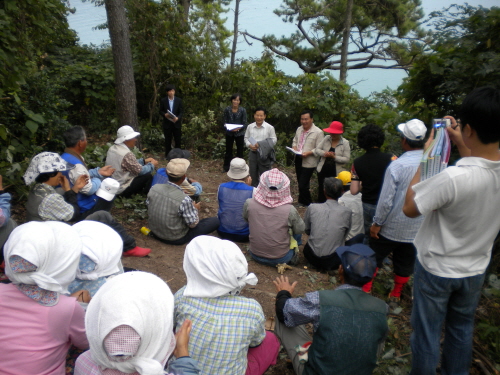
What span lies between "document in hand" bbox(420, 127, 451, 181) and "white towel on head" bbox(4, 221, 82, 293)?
6.61ft

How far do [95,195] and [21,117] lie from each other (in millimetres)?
2248

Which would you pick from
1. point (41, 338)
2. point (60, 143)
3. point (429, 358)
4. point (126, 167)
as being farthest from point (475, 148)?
point (60, 143)

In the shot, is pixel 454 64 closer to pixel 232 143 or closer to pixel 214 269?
pixel 214 269

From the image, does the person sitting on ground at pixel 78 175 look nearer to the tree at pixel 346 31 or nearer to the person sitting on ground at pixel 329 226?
the person sitting on ground at pixel 329 226

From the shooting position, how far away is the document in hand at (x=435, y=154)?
2.27 metres

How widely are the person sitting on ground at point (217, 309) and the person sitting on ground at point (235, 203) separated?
2.66 meters

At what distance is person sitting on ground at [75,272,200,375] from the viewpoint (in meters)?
1.55

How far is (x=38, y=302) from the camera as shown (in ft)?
6.54

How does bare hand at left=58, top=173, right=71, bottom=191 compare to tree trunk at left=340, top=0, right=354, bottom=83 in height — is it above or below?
below

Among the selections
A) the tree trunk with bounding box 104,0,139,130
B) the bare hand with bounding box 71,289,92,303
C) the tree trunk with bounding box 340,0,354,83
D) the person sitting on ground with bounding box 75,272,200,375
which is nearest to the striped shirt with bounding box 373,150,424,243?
the person sitting on ground with bounding box 75,272,200,375

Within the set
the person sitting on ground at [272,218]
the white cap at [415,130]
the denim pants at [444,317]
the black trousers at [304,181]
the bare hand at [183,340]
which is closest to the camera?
the bare hand at [183,340]

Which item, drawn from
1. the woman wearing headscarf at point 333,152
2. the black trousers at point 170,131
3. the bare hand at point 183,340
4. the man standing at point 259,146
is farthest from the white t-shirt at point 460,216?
the black trousers at point 170,131

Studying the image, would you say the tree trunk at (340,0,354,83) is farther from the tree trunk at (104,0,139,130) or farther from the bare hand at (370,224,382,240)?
the bare hand at (370,224,382,240)

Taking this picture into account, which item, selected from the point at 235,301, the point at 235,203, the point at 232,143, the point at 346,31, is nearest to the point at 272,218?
the point at 235,203
